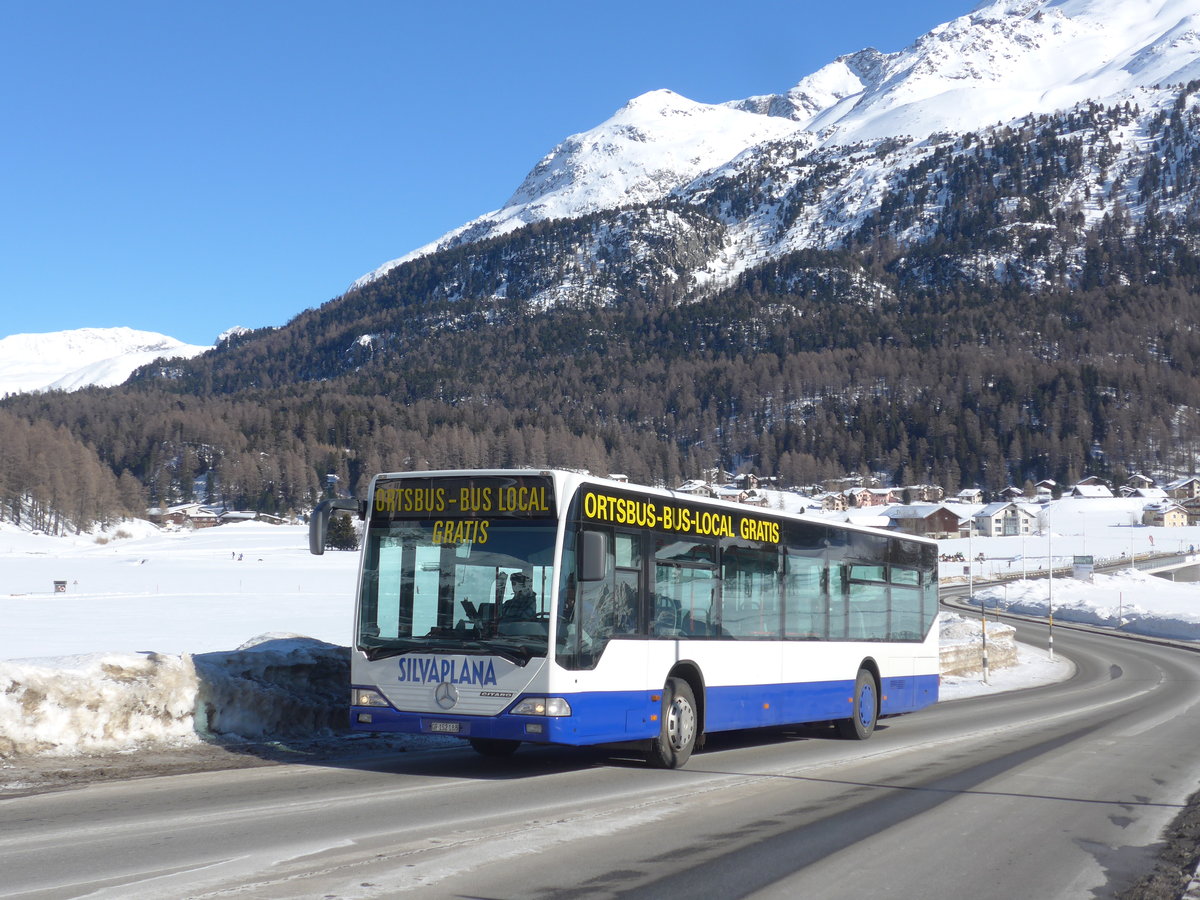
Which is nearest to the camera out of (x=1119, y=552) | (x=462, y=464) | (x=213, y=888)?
(x=213, y=888)

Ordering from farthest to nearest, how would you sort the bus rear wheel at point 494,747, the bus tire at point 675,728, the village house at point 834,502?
1. the village house at point 834,502
2. the bus rear wheel at point 494,747
3. the bus tire at point 675,728

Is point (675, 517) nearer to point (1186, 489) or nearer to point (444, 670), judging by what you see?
point (444, 670)

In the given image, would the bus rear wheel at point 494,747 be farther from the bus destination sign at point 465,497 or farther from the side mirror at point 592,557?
the side mirror at point 592,557

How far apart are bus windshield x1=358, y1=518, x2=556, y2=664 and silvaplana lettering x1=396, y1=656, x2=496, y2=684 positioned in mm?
99

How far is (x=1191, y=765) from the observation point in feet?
46.8

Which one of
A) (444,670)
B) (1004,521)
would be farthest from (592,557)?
(1004,521)

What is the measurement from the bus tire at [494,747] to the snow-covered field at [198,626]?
2.05 meters

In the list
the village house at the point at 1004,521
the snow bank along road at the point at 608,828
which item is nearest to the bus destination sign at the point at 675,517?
the snow bank along road at the point at 608,828

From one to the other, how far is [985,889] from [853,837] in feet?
4.90

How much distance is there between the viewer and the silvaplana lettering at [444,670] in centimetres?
1034

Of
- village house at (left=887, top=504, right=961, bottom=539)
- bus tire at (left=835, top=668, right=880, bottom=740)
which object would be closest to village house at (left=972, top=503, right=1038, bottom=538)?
village house at (left=887, top=504, right=961, bottom=539)

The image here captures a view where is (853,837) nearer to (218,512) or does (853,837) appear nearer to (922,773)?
(922,773)

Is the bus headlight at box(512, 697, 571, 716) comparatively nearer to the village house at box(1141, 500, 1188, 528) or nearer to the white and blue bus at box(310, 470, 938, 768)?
the white and blue bus at box(310, 470, 938, 768)

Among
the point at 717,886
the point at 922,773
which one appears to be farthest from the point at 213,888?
Result: the point at 922,773
